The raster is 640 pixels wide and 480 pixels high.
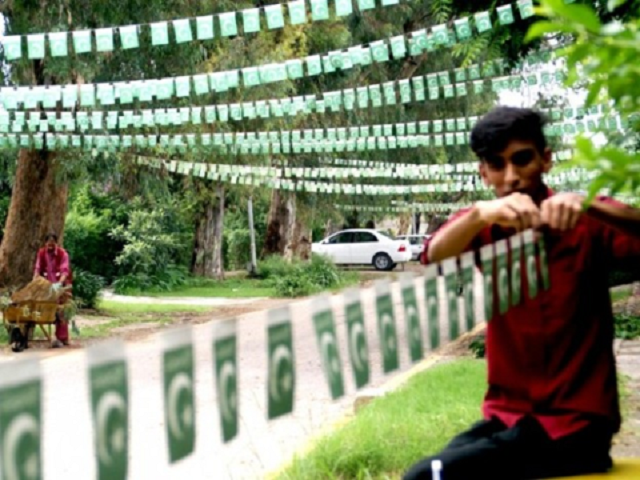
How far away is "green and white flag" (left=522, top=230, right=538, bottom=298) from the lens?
277 centimetres

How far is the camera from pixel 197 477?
6.58 metres

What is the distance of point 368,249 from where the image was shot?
40.3 metres

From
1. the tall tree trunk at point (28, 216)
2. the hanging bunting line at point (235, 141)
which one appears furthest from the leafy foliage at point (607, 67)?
A: the tall tree trunk at point (28, 216)

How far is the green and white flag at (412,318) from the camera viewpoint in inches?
107

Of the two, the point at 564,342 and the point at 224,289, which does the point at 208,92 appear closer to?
the point at 564,342

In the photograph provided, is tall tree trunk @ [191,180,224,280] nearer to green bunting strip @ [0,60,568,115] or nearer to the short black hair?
green bunting strip @ [0,60,568,115]

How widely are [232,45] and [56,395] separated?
11.3m

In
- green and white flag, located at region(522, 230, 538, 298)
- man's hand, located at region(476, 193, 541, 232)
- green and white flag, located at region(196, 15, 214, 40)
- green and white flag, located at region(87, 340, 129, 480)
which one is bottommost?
green and white flag, located at region(87, 340, 129, 480)

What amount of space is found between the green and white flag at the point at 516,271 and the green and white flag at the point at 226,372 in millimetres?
897

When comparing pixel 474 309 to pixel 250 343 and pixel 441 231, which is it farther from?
pixel 250 343

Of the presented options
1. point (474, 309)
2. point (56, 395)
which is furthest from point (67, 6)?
point (474, 309)

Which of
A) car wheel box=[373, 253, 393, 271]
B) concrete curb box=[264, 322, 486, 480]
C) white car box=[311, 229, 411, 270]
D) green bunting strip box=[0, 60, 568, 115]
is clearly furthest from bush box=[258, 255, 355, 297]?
concrete curb box=[264, 322, 486, 480]

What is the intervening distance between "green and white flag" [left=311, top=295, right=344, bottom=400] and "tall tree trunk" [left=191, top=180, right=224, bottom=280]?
28167 millimetres

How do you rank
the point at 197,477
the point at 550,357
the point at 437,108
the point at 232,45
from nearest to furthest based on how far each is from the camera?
the point at 550,357, the point at 197,477, the point at 232,45, the point at 437,108
